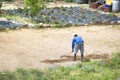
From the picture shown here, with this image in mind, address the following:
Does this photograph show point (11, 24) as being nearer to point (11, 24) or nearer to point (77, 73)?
point (11, 24)

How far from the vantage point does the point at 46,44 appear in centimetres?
2102

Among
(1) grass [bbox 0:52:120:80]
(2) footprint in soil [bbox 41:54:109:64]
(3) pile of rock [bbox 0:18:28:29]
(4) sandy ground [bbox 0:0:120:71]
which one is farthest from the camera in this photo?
(3) pile of rock [bbox 0:18:28:29]

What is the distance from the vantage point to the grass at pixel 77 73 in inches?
542

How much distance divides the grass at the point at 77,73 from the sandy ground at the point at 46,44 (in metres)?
1.45

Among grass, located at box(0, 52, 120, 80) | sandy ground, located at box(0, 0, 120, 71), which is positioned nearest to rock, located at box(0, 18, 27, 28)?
sandy ground, located at box(0, 0, 120, 71)

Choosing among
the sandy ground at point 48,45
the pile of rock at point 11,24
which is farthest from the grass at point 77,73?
the pile of rock at point 11,24

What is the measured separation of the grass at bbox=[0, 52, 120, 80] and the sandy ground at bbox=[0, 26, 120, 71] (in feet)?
4.76

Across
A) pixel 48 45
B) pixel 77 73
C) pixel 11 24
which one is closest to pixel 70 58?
pixel 48 45

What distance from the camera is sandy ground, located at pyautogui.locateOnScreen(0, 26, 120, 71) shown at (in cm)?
1734

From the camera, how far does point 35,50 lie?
64.2 feet

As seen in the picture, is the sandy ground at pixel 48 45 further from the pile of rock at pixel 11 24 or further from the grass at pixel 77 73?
the grass at pixel 77 73

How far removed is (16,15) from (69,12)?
15.0 ft

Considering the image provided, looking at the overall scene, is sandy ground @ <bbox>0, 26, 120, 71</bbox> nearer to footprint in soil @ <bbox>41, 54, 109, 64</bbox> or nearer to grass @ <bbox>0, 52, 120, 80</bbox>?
footprint in soil @ <bbox>41, 54, 109, 64</bbox>

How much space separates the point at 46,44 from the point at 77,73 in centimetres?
634
